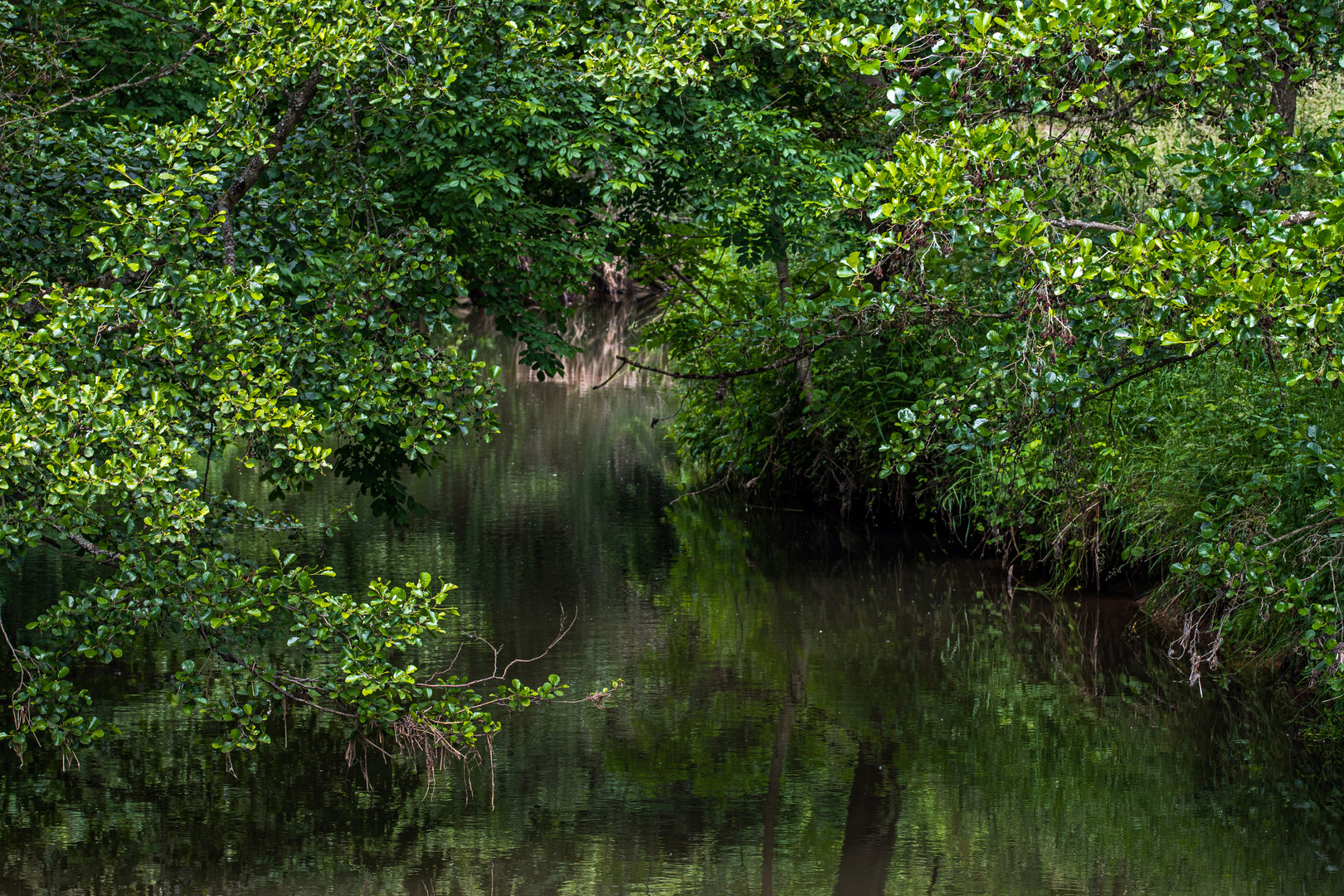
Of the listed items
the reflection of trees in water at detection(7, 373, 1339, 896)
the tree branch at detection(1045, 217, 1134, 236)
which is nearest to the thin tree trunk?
the reflection of trees in water at detection(7, 373, 1339, 896)

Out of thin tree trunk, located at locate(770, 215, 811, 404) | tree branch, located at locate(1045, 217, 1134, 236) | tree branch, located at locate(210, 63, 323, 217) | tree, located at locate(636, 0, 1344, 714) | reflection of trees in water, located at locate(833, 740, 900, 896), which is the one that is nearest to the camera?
tree, located at locate(636, 0, 1344, 714)

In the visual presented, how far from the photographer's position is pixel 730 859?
6344mm

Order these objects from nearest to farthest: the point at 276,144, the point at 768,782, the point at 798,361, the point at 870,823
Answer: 1. the point at 870,823
2. the point at 768,782
3. the point at 276,144
4. the point at 798,361

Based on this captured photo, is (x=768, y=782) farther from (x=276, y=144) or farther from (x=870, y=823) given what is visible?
(x=276, y=144)

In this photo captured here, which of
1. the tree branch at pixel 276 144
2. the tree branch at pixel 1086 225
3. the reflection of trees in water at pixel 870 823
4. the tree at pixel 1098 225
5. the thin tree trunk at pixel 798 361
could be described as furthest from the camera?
the thin tree trunk at pixel 798 361

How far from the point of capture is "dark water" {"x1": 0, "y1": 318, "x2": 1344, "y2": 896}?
20.4 ft

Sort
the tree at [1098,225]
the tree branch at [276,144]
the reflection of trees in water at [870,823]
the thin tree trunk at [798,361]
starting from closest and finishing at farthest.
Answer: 1. the tree at [1098,225]
2. the reflection of trees in water at [870,823]
3. the tree branch at [276,144]
4. the thin tree trunk at [798,361]

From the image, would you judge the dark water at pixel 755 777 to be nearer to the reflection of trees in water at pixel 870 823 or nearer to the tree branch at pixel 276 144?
the reflection of trees in water at pixel 870 823

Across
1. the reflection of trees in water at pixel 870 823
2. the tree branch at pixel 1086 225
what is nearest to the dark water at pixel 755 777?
the reflection of trees in water at pixel 870 823

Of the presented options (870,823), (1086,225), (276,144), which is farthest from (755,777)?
(276,144)

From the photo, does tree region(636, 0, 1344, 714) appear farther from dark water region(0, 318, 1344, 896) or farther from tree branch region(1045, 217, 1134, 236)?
dark water region(0, 318, 1344, 896)

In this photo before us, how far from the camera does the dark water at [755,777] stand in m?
6.21

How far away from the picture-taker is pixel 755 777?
741 cm

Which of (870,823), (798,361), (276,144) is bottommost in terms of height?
(870,823)
